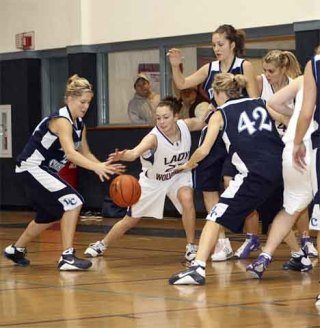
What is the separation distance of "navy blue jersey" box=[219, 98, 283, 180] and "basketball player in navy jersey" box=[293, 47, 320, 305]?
3.57ft

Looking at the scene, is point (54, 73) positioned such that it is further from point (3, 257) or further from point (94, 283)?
point (94, 283)

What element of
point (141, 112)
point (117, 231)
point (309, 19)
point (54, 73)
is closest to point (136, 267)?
point (117, 231)

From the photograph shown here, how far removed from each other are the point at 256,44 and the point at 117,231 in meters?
4.92

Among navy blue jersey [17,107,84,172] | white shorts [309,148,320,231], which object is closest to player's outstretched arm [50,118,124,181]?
navy blue jersey [17,107,84,172]

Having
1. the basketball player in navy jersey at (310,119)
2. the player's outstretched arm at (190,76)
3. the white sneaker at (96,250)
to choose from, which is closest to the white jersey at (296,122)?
the basketball player in navy jersey at (310,119)

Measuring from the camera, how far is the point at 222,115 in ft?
26.6

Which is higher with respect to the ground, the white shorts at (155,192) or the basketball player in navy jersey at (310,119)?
the basketball player in navy jersey at (310,119)

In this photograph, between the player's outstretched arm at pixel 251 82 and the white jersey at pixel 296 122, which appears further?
the player's outstretched arm at pixel 251 82

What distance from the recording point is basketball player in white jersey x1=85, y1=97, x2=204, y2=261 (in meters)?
9.43

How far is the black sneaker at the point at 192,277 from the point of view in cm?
766

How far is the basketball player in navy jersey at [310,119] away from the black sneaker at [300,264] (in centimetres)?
182

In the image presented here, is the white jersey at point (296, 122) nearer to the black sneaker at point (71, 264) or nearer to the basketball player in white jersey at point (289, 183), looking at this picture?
the basketball player in white jersey at point (289, 183)

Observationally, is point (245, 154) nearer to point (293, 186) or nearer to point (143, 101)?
point (293, 186)

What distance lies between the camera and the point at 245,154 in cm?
806
